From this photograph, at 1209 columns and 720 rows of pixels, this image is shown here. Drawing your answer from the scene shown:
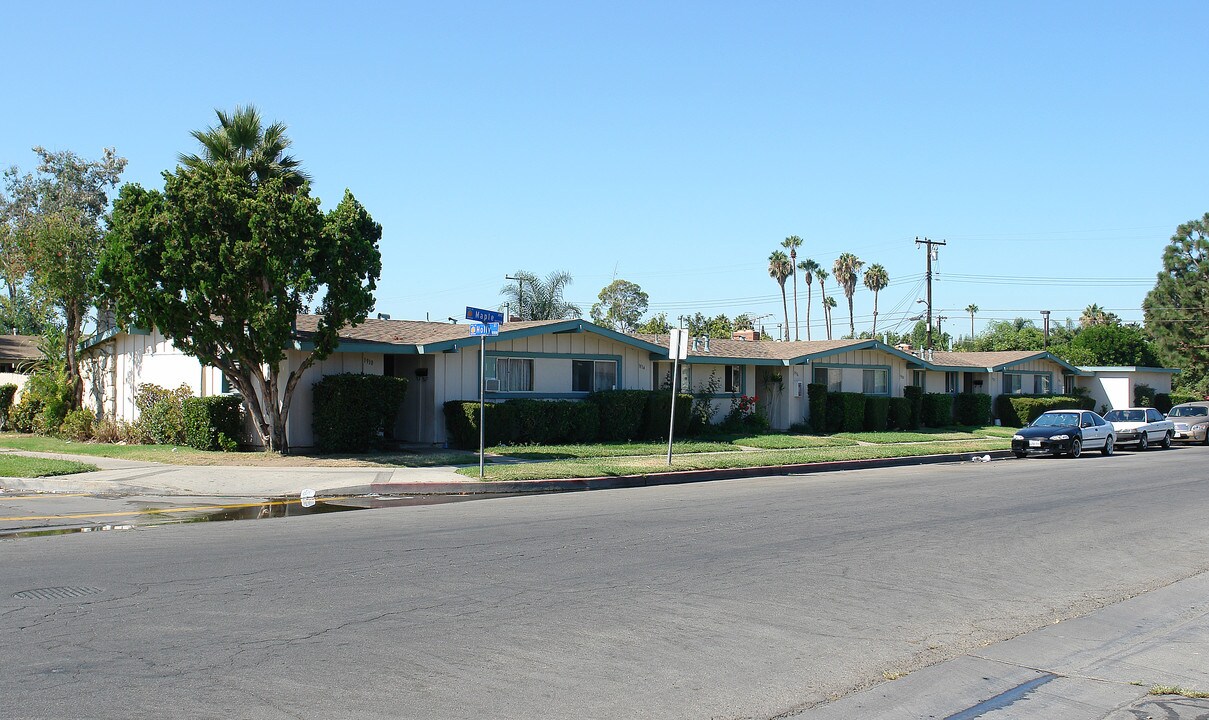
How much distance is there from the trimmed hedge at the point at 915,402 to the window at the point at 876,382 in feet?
2.94

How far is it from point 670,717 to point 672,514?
844 centimetres

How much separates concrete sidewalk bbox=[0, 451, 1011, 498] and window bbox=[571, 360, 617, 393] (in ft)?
25.9

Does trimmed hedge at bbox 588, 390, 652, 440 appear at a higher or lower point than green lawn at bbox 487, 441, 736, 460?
higher

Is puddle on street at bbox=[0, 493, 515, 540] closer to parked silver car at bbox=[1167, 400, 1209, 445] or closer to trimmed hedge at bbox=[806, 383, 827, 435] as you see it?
trimmed hedge at bbox=[806, 383, 827, 435]

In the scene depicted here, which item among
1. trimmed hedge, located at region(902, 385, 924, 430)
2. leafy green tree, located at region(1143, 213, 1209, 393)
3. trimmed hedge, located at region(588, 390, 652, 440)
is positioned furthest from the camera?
leafy green tree, located at region(1143, 213, 1209, 393)

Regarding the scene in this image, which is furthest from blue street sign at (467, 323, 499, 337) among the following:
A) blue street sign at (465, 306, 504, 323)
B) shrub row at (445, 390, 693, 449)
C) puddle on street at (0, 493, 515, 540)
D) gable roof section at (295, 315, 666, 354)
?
shrub row at (445, 390, 693, 449)

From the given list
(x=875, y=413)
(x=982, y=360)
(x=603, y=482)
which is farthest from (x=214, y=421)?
(x=982, y=360)

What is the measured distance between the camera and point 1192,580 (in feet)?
32.6

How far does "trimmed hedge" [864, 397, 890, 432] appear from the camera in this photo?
120 ft

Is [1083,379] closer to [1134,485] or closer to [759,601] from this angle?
[1134,485]

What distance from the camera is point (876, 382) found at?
3859 cm

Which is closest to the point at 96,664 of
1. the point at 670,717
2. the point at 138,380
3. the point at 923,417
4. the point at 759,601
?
the point at 670,717

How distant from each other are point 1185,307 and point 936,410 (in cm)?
3370

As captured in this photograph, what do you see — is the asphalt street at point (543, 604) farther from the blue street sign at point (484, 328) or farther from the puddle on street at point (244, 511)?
the blue street sign at point (484, 328)
